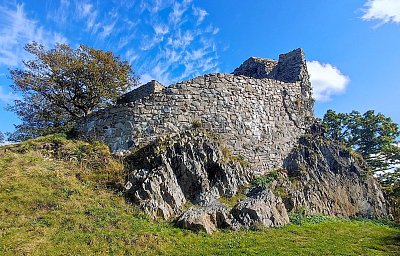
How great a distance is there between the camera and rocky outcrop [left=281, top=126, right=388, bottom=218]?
52.3 ft

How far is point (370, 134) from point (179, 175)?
61.8 feet

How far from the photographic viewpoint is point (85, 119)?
646 inches

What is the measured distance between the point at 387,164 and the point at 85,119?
2160 centimetres

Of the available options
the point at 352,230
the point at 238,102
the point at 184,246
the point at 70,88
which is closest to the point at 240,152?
the point at 238,102

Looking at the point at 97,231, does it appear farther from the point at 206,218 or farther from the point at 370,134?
the point at 370,134

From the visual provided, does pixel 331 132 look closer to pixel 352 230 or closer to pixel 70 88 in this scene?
pixel 352 230

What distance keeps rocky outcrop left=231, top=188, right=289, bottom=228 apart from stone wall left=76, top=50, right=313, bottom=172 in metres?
2.91

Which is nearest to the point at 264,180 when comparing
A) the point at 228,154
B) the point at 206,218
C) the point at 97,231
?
the point at 228,154

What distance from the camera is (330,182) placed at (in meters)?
17.2

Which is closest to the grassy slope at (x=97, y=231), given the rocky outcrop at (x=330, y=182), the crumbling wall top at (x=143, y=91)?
the rocky outcrop at (x=330, y=182)

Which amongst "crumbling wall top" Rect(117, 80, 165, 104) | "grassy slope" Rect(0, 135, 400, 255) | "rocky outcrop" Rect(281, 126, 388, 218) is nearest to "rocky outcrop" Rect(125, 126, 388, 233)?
"rocky outcrop" Rect(281, 126, 388, 218)

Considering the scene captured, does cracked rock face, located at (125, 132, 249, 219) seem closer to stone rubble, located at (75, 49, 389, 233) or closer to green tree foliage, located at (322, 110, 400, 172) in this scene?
stone rubble, located at (75, 49, 389, 233)

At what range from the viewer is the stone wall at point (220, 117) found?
15.6 meters

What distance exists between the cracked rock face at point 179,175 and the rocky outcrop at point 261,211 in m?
1.34
